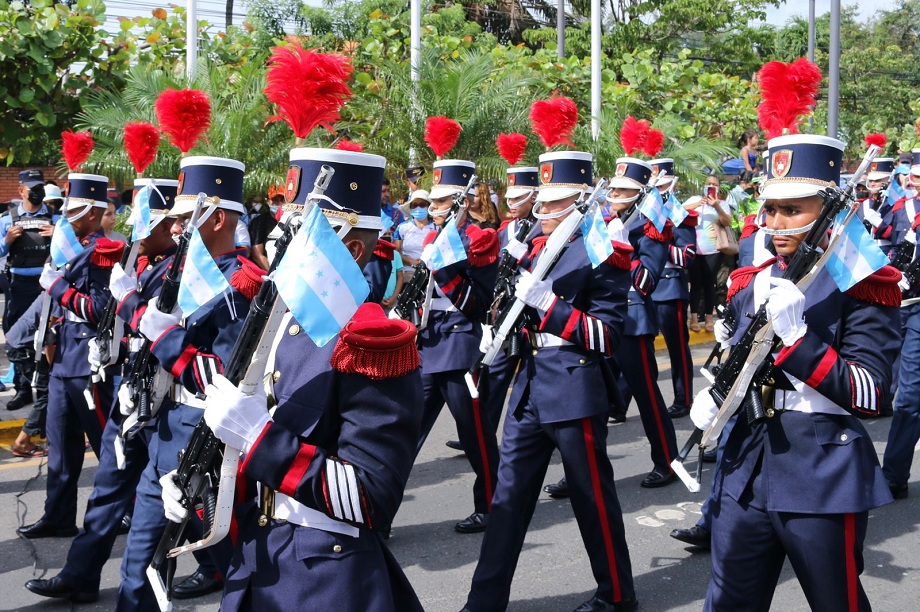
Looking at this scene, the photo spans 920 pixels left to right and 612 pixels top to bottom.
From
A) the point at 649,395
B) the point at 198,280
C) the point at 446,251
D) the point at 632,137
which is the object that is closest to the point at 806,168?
the point at 198,280

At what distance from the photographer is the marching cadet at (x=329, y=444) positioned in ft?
7.86

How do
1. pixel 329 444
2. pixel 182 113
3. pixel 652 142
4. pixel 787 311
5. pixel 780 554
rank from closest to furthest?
pixel 329 444
pixel 787 311
pixel 780 554
pixel 182 113
pixel 652 142

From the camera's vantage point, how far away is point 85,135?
6.76 metres

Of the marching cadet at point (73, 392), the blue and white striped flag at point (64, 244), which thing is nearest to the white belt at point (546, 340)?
the marching cadet at point (73, 392)

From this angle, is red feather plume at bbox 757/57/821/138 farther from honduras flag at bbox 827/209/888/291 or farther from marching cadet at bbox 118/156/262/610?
marching cadet at bbox 118/156/262/610

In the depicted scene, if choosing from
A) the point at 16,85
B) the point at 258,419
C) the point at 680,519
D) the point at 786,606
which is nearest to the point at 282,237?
the point at 258,419

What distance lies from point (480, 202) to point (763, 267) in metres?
3.78

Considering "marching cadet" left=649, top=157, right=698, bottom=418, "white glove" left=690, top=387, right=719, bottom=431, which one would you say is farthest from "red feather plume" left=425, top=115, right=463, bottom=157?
"white glove" left=690, top=387, right=719, bottom=431

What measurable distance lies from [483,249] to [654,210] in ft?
6.33

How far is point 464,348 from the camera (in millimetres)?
6012

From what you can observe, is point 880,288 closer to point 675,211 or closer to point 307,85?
point 307,85

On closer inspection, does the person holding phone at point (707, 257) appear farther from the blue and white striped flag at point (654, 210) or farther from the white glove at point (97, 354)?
the white glove at point (97, 354)

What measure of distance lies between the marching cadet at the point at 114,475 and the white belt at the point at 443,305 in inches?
75.8

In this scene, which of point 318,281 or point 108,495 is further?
point 108,495
